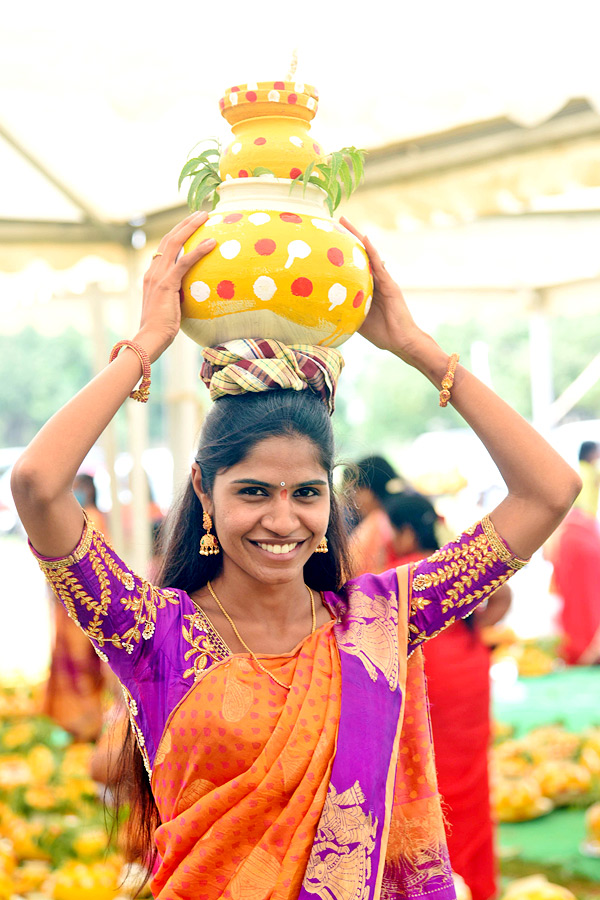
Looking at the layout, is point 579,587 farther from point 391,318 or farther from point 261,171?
point 261,171

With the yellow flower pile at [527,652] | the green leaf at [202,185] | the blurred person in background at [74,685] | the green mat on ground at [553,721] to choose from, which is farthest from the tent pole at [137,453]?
the yellow flower pile at [527,652]

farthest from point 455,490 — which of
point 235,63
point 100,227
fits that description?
point 235,63

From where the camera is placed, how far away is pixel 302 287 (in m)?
1.79

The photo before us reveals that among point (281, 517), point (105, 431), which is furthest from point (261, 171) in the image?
point (105, 431)

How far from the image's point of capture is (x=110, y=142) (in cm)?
434

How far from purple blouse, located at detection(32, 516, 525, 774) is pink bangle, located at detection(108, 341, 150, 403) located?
275 millimetres

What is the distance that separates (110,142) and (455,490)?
18.5 ft

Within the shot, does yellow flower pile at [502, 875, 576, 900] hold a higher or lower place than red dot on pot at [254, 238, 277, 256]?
lower

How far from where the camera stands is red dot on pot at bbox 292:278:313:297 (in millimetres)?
1782

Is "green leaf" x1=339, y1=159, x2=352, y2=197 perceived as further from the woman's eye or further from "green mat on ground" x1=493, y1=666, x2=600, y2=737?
"green mat on ground" x1=493, y1=666, x2=600, y2=737

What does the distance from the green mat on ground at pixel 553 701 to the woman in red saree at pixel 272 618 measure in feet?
14.4

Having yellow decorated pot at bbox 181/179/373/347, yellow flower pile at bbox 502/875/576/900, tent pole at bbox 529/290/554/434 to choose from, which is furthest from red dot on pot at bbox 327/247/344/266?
tent pole at bbox 529/290/554/434

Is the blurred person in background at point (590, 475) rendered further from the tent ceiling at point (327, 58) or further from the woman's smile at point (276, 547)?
the woman's smile at point (276, 547)

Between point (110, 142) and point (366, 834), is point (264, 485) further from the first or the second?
point (110, 142)
